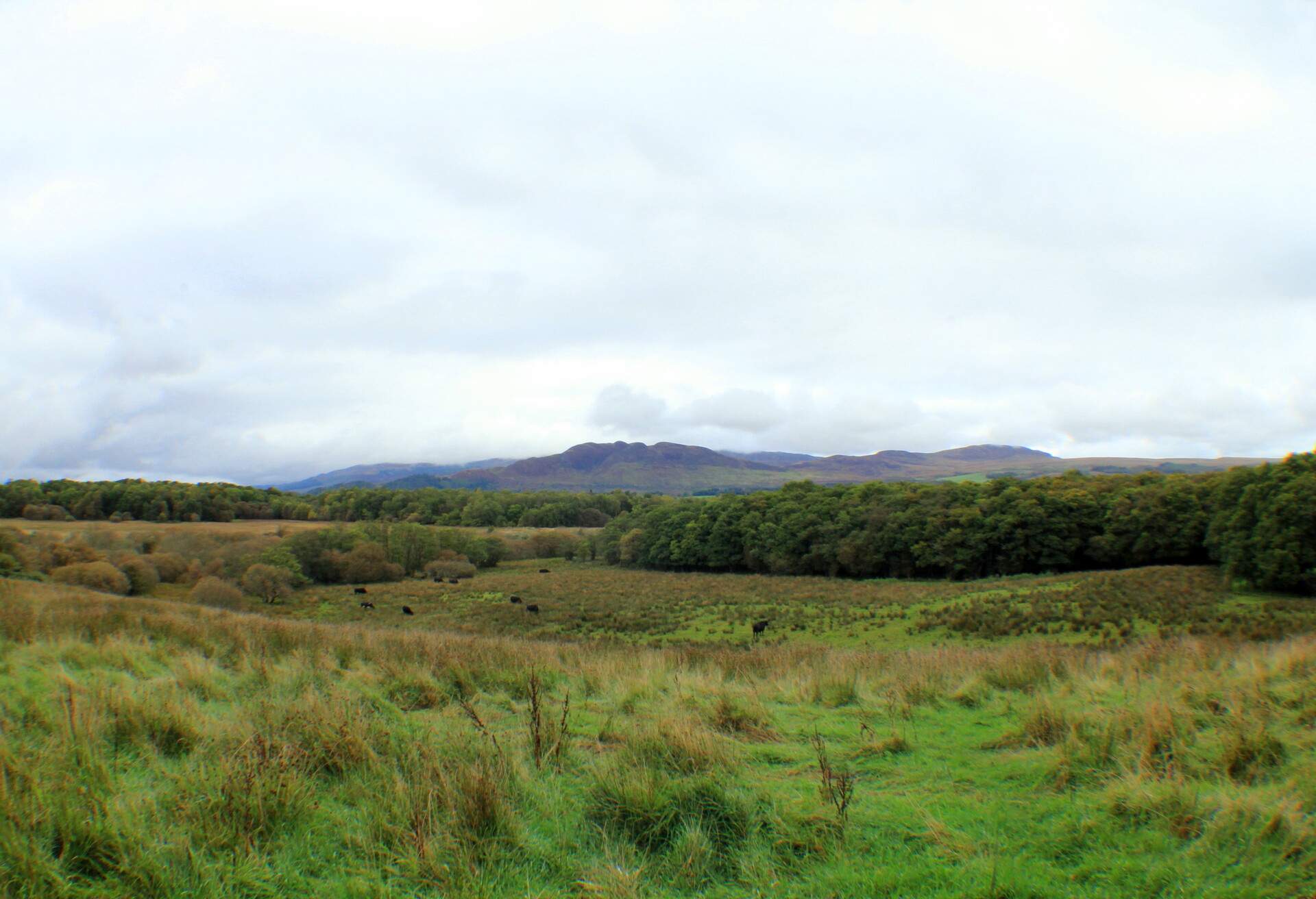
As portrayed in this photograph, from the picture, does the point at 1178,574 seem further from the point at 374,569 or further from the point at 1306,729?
the point at 374,569

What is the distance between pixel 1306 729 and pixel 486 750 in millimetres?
6812

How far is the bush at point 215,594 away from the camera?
148 feet

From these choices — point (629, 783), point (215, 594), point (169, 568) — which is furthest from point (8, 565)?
point (629, 783)

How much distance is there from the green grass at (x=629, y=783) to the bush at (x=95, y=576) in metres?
39.4

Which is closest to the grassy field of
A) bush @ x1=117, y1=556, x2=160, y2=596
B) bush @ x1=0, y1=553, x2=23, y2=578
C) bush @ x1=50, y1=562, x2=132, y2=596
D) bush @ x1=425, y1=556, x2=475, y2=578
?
bush @ x1=117, y1=556, x2=160, y2=596

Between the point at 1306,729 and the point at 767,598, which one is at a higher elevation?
the point at 1306,729

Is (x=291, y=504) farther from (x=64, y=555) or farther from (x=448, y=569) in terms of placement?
(x=64, y=555)

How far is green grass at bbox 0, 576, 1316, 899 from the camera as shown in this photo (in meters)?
3.43

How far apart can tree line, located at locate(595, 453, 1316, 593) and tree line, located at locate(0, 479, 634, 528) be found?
4968 centimetres

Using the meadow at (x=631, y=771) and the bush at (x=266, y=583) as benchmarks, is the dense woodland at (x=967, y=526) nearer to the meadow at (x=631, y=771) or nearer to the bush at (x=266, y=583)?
the bush at (x=266, y=583)

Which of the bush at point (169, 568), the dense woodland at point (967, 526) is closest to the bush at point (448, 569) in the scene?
the dense woodland at point (967, 526)

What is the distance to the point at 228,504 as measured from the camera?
108688 mm

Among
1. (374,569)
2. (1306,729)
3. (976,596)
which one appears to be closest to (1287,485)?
(976,596)

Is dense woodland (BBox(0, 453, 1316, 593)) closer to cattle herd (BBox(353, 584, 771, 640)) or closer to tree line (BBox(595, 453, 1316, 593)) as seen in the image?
tree line (BBox(595, 453, 1316, 593))
